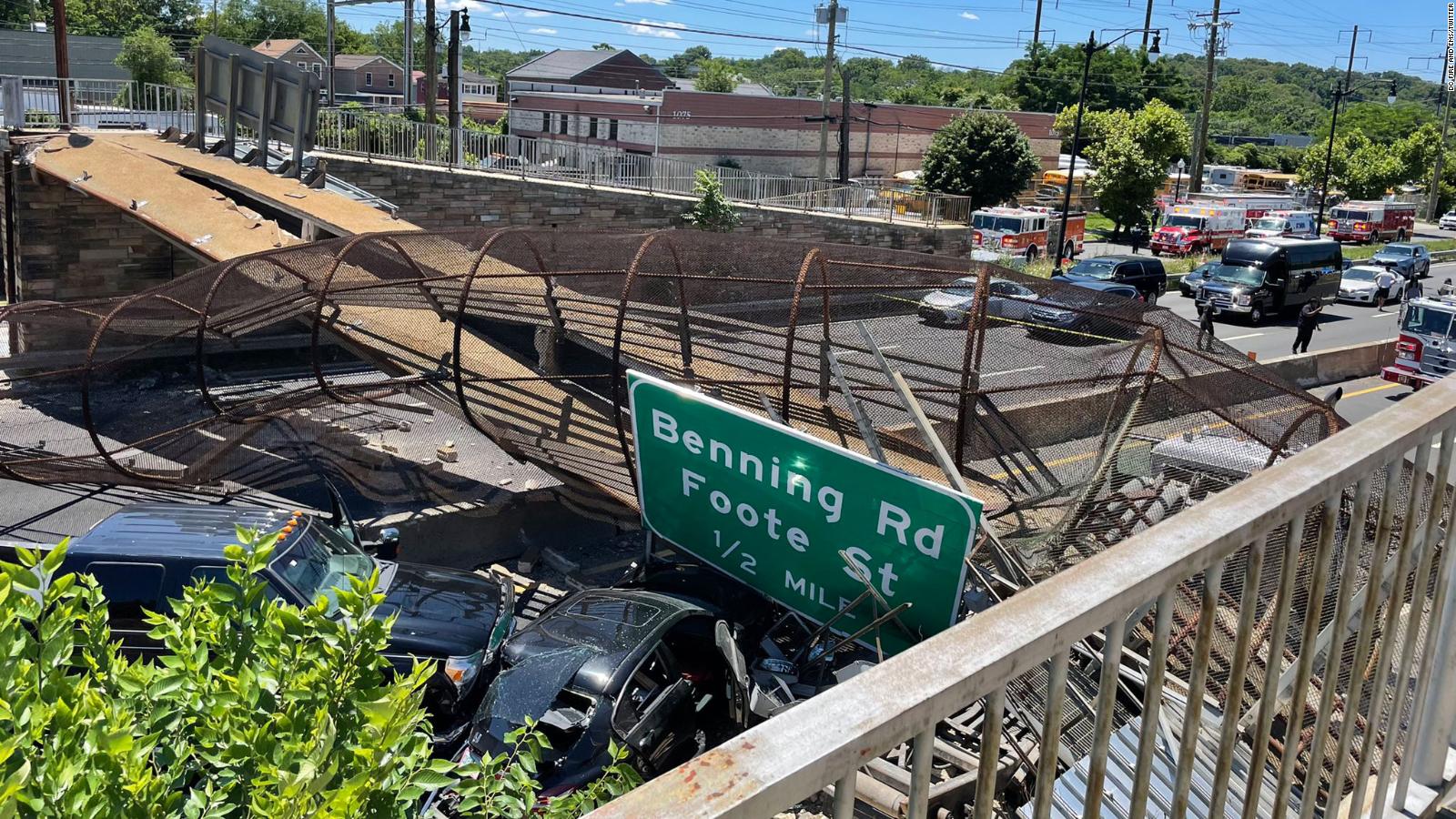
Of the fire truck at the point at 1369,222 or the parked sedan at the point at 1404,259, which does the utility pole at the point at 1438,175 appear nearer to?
the fire truck at the point at 1369,222

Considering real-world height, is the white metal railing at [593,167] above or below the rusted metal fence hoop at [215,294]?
above

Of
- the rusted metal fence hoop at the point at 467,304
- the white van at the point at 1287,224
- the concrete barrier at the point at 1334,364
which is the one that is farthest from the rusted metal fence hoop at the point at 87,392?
the white van at the point at 1287,224

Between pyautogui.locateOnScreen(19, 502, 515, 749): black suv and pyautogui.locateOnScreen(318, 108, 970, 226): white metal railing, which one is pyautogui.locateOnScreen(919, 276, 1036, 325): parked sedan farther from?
pyautogui.locateOnScreen(318, 108, 970, 226): white metal railing

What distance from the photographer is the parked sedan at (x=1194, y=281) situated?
3359cm

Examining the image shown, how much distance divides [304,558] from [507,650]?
80.0 inches

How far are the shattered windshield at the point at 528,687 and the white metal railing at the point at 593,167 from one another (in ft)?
67.5

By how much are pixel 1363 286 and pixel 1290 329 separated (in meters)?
7.64

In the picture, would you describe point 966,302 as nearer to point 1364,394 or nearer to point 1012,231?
point 1364,394

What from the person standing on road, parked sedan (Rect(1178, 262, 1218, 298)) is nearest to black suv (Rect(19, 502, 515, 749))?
parked sedan (Rect(1178, 262, 1218, 298))

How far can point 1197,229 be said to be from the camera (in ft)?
153

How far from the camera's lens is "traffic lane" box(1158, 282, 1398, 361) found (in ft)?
92.2

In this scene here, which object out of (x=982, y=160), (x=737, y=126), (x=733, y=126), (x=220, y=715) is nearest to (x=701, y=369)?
(x=220, y=715)

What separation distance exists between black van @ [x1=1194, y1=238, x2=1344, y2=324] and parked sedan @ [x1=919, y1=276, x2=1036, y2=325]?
72.6 feet

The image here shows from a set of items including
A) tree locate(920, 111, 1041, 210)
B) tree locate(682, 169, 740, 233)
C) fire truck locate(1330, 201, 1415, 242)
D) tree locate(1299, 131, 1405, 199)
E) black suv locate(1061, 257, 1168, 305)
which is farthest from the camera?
tree locate(1299, 131, 1405, 199)
